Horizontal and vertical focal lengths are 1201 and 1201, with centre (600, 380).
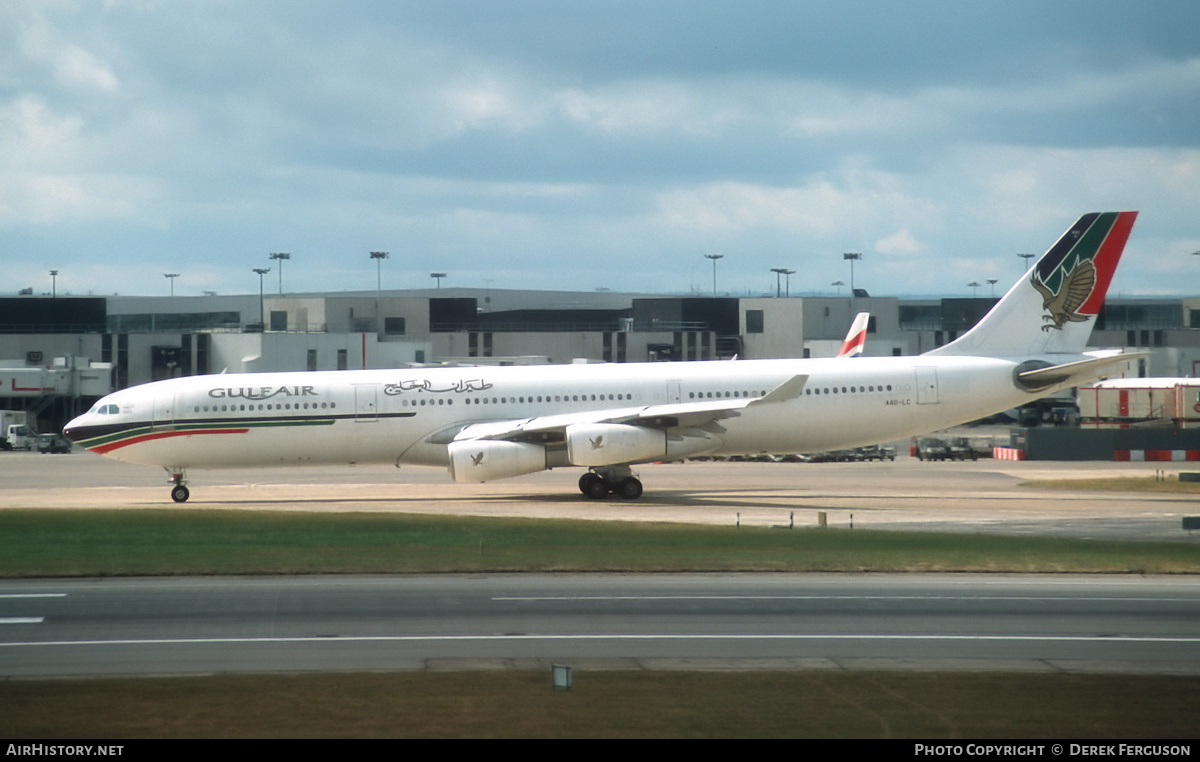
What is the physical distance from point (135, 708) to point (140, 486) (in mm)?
34381

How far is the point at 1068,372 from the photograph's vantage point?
38969mm

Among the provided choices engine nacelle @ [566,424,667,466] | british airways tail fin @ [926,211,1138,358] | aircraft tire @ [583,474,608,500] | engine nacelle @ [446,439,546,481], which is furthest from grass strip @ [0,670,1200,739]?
british airways tail fin @ [926,211,1138,358]

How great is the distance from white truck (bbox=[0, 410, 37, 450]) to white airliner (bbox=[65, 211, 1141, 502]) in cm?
3464

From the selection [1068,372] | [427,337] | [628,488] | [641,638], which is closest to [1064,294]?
[1068,372]

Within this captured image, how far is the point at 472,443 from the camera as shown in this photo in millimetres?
36625

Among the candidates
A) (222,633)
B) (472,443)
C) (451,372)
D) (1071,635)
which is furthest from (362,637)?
(451,372)

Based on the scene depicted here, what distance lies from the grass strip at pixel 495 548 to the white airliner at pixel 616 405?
318 inches

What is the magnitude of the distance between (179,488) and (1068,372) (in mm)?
28935

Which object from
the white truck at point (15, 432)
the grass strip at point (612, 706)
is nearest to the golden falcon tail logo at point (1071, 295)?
the grass strip at point (612, 706)

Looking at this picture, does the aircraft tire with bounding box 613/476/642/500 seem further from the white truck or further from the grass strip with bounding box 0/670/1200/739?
the white truck

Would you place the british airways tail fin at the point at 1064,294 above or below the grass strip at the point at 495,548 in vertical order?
above

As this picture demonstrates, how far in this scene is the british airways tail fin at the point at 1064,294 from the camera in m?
40.3

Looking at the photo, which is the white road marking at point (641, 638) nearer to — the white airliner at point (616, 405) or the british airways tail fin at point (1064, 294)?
the white airliner at point (616, 405)

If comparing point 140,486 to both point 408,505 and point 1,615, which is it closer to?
point 408,505
